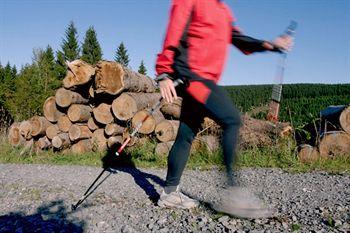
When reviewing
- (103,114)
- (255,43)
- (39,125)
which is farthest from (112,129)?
(255,43)

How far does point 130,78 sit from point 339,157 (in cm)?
389

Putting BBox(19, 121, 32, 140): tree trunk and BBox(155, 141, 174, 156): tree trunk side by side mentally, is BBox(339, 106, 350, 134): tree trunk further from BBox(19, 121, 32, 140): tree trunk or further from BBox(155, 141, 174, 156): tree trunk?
BBox(19, 121, 32, 140): tree trunk

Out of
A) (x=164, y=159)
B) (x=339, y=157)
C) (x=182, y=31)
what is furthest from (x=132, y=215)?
(x=339, y=157)

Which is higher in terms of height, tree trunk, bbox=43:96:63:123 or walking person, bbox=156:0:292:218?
walking person, bbox=156:0:292:218

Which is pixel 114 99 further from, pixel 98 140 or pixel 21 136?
pixel 21 136

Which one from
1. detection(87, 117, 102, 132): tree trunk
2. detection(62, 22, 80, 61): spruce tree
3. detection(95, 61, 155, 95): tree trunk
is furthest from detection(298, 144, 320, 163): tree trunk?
detection(62, 22, 80, 61): spruce tree

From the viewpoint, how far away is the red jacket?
2.65m

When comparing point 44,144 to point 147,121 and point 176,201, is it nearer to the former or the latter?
point 147,121

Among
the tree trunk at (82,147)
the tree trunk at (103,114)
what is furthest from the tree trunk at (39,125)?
the tree trunk at (103,114)

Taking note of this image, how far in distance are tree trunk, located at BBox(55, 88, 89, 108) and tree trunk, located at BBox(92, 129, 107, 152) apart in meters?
0.72

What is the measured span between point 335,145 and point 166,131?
9.35 feet

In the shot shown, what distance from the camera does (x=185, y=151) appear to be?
3.07 meters

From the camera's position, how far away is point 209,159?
6059 mm

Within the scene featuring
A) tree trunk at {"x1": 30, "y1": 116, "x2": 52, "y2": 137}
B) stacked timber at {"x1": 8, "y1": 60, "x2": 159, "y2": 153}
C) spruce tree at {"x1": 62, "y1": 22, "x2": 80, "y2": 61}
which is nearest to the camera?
stacked timber at {"x1": 8, "y1": 60, "x2": 159, "y2": 153}
